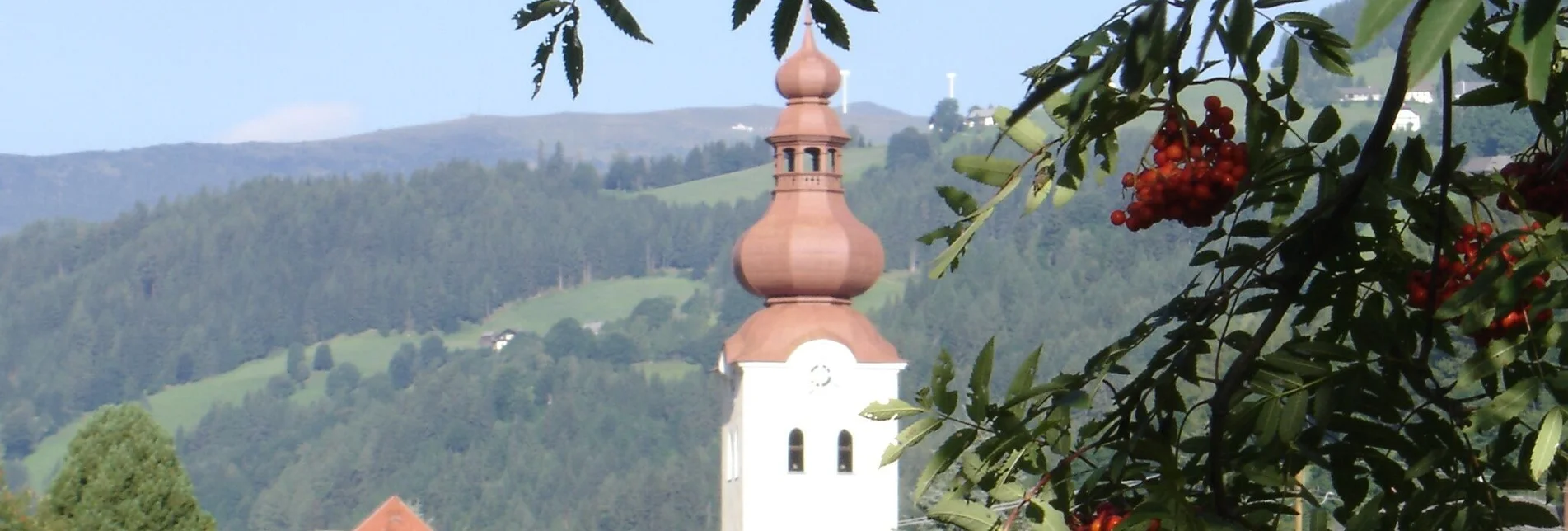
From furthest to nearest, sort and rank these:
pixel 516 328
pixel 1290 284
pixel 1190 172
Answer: pixel 516 328 < pixel 1290 284 < pixel 1190 172

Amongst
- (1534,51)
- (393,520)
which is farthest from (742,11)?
(393,520)

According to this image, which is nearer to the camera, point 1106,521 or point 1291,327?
point 1106,521

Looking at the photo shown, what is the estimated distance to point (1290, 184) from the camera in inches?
155

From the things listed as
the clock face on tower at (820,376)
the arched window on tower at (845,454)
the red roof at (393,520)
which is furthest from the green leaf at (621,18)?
the red roof at (393,520)

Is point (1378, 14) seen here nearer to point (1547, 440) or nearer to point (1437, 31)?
point (1437, 31)

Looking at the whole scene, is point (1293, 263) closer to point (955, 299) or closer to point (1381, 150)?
point (1381, 150)

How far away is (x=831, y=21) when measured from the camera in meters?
3.89

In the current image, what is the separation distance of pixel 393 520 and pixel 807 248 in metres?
8.05

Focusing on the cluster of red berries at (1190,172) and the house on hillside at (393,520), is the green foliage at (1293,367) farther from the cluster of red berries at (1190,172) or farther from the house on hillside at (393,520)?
the house on hillside at (393,520)

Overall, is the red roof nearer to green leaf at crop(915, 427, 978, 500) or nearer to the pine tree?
the pine tree

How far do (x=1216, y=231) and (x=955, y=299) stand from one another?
4824 inches

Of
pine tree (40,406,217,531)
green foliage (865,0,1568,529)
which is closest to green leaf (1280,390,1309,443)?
green foliage (865,0,1568,529)

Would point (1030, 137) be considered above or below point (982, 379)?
above

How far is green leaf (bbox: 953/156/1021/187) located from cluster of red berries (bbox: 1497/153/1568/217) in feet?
2.33
